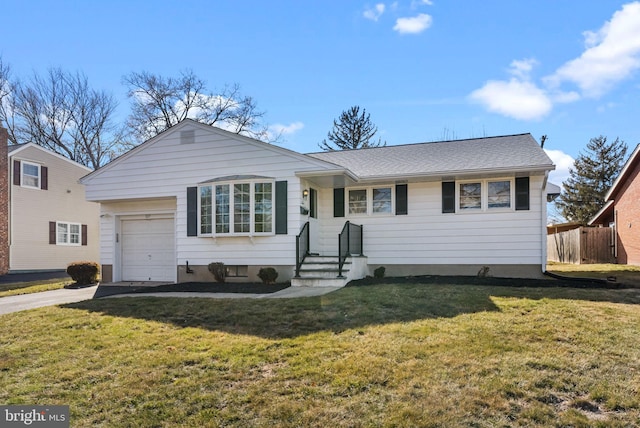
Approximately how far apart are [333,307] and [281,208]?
4675 mm

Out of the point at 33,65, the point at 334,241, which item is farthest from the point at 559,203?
the point at 33,65

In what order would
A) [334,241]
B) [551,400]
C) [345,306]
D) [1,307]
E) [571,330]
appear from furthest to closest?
[334,241] → [1,307] → [345,306] → [571,330] → [551,400]

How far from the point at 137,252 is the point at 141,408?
420 inches

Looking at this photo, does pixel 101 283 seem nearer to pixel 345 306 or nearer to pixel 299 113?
pixel 345 306

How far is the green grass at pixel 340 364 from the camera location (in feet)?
11.4

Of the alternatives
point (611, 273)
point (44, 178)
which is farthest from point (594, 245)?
point (44, 178)

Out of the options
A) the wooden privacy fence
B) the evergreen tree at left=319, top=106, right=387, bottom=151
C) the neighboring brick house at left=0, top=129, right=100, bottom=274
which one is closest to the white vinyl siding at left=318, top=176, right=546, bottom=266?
the wooden privacy fence

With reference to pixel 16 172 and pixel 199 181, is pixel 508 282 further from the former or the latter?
pixel 16 172

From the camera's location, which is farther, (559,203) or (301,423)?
(559,203)

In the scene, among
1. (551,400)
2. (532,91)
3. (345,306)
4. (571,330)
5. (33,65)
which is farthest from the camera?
(33,65)

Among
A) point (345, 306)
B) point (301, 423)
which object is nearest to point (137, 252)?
point (345, 306)

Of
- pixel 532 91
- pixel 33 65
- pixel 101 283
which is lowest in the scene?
pixel 101 283

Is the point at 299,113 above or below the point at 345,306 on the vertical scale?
above

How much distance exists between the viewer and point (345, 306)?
7.07 meters
